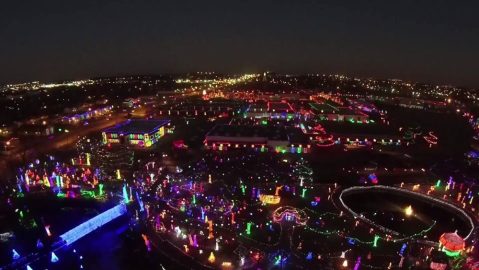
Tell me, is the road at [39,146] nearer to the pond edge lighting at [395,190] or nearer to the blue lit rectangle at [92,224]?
the blue lit rectangle at [92,224]

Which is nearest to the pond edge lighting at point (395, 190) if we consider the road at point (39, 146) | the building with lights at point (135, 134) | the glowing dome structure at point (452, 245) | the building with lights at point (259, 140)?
the glowing dome structure at point (452, 245)

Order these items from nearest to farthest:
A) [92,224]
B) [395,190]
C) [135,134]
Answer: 1. [92,224]
2. [395,190]
3. [135,134]

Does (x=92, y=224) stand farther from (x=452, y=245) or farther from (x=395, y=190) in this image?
(x=395, y=190)

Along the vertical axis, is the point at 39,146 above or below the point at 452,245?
below

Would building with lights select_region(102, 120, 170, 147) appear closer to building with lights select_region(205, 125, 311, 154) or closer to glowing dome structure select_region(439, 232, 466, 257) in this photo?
building with lights select_region(205, 125, 311, 154)

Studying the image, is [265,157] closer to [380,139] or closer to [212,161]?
[212,161]

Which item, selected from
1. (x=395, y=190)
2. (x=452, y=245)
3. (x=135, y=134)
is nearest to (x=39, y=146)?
(x=135, y=134)
